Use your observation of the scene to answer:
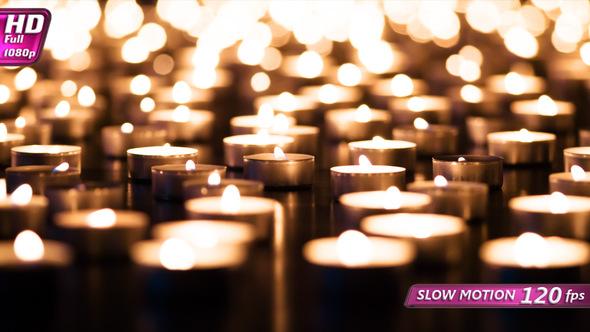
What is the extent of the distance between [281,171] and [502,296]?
1.18m

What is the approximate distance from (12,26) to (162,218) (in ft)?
6.31

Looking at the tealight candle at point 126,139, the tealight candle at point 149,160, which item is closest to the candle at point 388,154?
the tealight candle at point 149,160

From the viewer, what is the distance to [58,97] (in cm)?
483

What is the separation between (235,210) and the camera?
2221mm

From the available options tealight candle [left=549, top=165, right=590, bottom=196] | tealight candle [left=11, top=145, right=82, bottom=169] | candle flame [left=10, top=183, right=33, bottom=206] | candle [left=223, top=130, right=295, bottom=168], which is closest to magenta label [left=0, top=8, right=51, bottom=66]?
tealight candle [left=11, top=145, right=82, bottom=169]

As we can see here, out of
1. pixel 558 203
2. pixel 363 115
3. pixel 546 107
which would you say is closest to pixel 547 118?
pixel 546 107

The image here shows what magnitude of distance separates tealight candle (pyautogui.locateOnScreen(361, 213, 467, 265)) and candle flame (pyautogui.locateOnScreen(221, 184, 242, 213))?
0.27 meters

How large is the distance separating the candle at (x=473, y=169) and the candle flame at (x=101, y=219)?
1.02 metres

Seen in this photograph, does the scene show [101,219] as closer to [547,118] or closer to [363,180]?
[363,180]

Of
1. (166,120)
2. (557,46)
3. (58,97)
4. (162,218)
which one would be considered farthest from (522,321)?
(557,46)

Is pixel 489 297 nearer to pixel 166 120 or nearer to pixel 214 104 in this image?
pixel 166 120

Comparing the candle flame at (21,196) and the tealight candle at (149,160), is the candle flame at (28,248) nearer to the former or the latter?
the candle flame at (21,196)

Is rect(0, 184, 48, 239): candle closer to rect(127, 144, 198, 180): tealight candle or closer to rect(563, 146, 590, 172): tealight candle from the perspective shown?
rect(127, 144, 198, 180): tealight candle

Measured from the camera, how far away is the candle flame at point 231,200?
2232 mm
